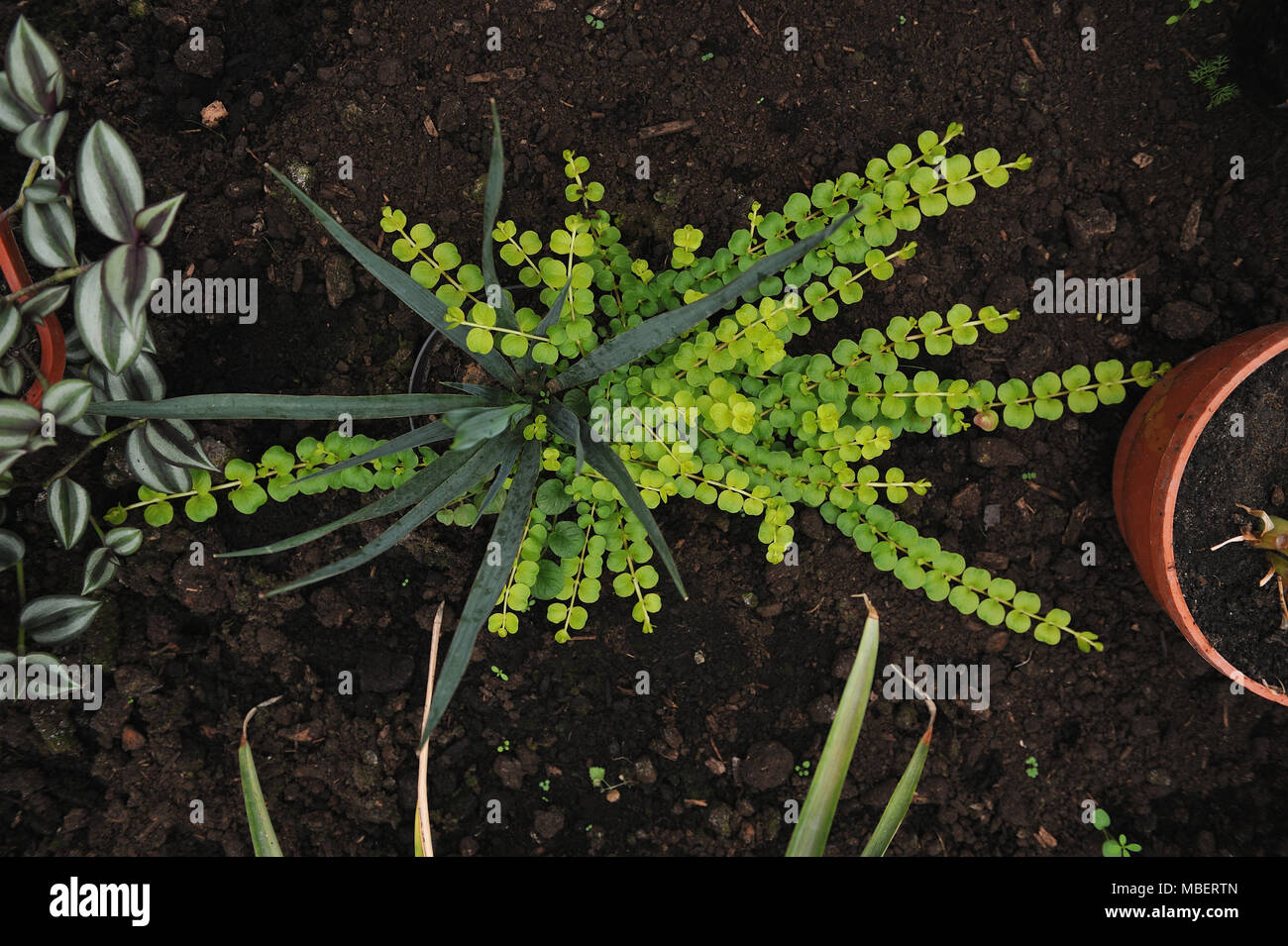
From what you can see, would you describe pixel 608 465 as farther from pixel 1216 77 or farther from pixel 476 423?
pixel 1216 77

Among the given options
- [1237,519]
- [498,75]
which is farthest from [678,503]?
[1237,519]

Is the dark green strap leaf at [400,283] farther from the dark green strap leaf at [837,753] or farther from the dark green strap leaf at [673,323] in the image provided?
the dark green strap leaf at [837,753]

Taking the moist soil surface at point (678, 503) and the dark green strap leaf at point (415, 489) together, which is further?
the moist soil surface at point (678, 503)

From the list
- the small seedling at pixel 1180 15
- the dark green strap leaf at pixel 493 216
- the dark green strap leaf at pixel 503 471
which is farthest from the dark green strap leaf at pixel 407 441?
the small seedling at pixel 1180 15

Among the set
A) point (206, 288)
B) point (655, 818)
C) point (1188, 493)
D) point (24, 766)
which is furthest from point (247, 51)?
point (1188, 493)

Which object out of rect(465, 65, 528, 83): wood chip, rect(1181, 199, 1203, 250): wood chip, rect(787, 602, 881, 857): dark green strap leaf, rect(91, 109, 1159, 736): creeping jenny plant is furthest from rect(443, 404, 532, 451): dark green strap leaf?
rect(1181, 199, 1203, 250): wood chip

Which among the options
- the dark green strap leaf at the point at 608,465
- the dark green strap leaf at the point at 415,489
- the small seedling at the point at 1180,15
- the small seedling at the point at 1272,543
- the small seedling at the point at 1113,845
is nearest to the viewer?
the dark green strap leaf at the point at 608,465
